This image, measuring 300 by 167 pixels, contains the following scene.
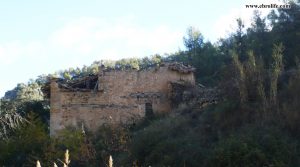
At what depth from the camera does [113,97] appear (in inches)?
985

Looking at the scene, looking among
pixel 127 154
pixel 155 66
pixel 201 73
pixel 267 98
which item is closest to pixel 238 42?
pixel 201 73

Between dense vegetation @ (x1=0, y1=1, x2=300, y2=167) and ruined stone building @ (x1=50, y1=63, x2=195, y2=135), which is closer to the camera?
dense vegetation @ (x1=0, y1=1, x2=300, y2=167)

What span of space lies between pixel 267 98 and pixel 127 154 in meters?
5.25

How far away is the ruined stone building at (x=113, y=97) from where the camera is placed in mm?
24531

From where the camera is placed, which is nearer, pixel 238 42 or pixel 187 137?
pixel 187 137

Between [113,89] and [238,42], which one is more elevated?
[238,42]

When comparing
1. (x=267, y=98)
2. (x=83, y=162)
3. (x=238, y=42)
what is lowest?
(x=83, y=162)

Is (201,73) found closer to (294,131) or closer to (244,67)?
(244,67)

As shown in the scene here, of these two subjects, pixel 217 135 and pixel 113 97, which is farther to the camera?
pixel 113 97

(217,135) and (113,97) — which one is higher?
(113,97)

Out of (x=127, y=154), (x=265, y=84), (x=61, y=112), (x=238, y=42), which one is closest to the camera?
Result: (x=127, y=154)

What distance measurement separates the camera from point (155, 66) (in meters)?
25.5

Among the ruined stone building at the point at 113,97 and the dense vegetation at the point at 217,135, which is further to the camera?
the ruined stone building at the point at 113,97

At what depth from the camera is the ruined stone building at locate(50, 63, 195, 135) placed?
2453cm
